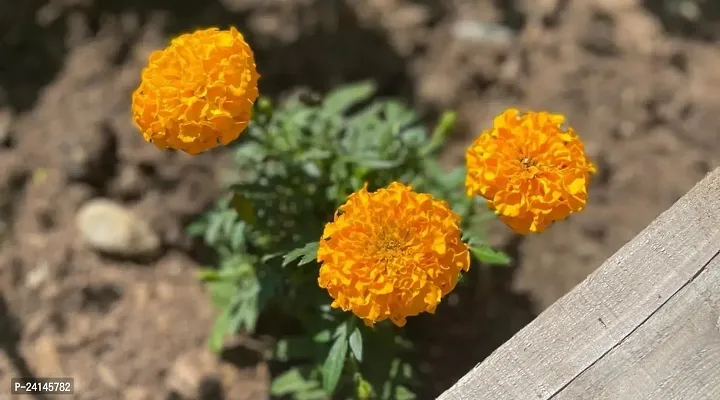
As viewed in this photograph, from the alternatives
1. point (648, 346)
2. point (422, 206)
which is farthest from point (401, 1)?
point (648, 346)

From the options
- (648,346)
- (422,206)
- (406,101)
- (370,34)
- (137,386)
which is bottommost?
(137,386)

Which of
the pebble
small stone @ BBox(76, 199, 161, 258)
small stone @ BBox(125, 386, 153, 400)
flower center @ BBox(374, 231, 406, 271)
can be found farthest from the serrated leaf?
the pebble

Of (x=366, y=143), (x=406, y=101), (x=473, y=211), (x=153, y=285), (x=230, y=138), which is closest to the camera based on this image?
(x=230, y=138)

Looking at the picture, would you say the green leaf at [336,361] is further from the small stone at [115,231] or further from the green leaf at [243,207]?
the small stone at [115,231]

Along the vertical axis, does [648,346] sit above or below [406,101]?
above

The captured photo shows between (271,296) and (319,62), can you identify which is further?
(319,62)

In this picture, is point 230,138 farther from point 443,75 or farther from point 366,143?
point 443,75

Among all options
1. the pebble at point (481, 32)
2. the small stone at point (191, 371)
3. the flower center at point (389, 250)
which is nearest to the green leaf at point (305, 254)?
the flower center at point (389, 250)
